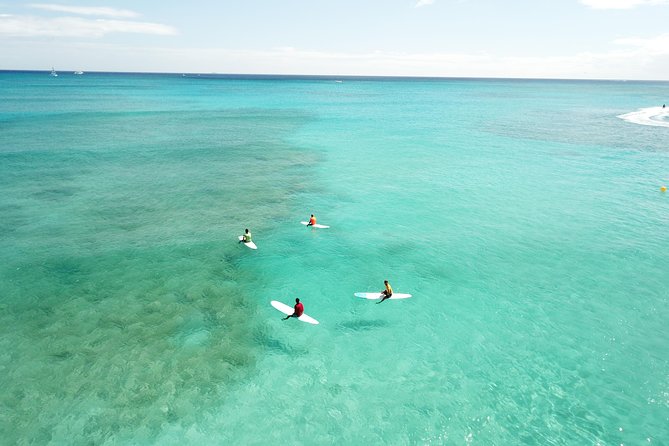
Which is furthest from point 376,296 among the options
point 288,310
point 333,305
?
point 288,310

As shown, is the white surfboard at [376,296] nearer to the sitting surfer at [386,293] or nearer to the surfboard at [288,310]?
the sitting surfer at [386,293]

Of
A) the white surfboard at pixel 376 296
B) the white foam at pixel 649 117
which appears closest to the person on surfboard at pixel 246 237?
the white surfboard at pixel 376 296

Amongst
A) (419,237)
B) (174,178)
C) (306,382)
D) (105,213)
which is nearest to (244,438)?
(306,382)

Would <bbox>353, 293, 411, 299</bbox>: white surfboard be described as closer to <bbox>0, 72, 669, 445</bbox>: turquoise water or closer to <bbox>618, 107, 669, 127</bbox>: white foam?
<bbox>0, 72, 669, 445</bbox>: turquoise water

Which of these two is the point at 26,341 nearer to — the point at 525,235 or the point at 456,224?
the point at 456,224

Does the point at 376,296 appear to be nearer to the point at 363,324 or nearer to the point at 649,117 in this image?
the point at 363,324

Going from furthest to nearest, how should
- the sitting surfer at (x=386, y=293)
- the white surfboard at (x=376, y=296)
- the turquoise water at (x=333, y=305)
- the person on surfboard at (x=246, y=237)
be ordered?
the person on surfboard at (x=246, y=237) → the white surfboard at (x=376, y=296) → the sitting surfer at (x=386, y=293) → the turquoise water at (x=333, y=305)

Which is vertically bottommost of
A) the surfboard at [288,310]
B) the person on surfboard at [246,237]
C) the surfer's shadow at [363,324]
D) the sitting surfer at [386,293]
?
the surfer's shadow at [363,324]

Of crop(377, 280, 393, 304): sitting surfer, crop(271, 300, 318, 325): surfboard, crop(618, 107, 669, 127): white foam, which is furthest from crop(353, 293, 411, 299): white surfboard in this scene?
crop(618, 107, 669, 127): white foam
